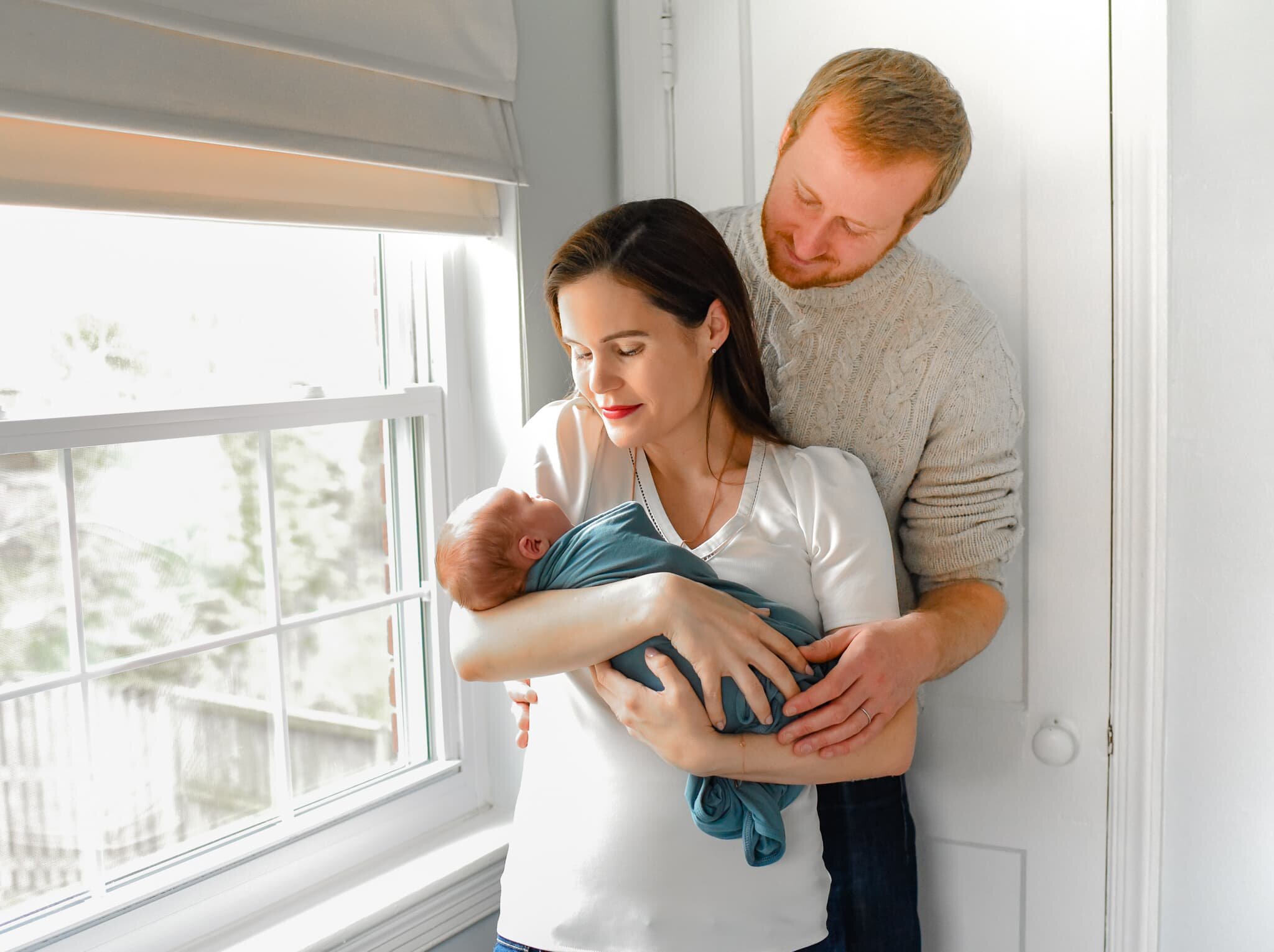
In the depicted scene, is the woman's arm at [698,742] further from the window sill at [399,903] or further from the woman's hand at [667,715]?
the window sill at [399,903]

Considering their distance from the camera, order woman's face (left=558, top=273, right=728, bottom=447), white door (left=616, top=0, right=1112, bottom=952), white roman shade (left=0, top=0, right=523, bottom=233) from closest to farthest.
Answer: white roman shade (left=0, top=0, right=523, bottom=233) < woman's face (left=558, top=273, right=728, bottom=447) < white door (left=616, top=0, right=1112, bottom=952)

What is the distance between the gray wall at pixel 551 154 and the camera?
1.79m

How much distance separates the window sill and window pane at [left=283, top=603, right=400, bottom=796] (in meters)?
0.18

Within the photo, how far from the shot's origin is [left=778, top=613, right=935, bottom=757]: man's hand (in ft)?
4.11

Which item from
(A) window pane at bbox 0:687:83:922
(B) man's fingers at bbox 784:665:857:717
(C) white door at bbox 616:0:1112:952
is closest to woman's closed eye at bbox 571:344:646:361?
(B) man's fingers at bbox 784:665:857:717

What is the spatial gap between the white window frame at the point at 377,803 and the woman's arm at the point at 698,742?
2.12ft

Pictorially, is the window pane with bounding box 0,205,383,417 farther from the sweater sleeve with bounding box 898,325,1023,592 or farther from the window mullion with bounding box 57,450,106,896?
the sweater sleeve with bounding box 898,325,1023,592

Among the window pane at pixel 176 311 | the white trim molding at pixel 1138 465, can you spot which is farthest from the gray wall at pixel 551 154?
the white trim molding at pixel 1138 465

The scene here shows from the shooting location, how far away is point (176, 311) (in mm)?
1459

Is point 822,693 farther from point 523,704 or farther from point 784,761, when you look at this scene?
point 523,704

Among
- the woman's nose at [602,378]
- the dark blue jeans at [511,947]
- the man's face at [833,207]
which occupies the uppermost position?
the man's face at [833,207]

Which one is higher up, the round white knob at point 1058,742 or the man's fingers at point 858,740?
the man's fingers at point 858,740

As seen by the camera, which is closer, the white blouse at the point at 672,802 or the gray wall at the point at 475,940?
the white blouse at the point at 672,802

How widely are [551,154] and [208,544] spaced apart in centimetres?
94
